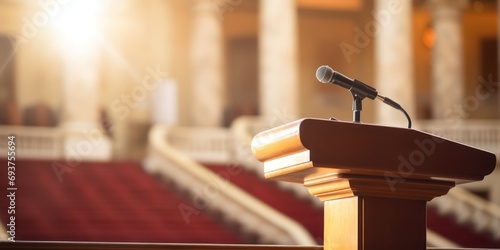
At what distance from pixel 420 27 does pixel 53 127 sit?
9.16m

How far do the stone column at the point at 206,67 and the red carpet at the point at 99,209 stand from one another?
236 cm

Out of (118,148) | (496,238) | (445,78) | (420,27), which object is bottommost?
(496,238)

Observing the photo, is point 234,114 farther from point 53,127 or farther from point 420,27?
point 420,27

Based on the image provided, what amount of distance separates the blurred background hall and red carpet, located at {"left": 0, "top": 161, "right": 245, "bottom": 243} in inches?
1.3

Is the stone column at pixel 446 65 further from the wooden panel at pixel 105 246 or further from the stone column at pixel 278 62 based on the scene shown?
the wooden panel at pixel 105 246

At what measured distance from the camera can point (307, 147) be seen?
91.0 inches

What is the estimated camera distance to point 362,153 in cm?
238

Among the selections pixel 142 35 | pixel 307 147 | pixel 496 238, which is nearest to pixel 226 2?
pixel 142 35

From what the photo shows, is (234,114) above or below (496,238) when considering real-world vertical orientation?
above

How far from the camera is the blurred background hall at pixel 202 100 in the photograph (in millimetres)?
12312

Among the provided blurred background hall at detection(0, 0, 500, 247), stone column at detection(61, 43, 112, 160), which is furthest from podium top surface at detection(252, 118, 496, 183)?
stone column at detection(61, 43, 112, 160)

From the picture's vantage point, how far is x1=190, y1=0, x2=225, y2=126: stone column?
16391mm

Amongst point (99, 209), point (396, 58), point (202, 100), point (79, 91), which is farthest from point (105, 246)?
point (202, 100)

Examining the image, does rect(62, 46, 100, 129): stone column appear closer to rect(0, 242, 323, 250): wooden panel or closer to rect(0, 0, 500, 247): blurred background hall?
rect(0, 0, 500, 247): blurred background hall
